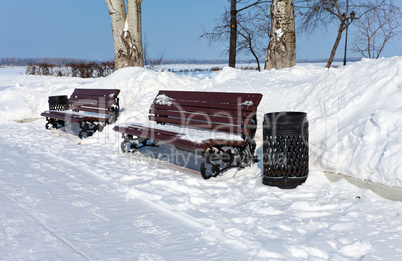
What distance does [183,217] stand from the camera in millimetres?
3840

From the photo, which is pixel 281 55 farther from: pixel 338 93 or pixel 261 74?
pixel 338 93

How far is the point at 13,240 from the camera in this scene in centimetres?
333

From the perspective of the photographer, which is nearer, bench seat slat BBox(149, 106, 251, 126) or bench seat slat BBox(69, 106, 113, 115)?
bench seat slat BBox(149, 106, 251, 126)

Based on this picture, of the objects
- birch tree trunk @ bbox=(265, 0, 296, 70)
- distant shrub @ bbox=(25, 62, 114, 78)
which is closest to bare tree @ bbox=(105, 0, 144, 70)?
birch tree trunk @ bbox=(265, 0, 296, 70)

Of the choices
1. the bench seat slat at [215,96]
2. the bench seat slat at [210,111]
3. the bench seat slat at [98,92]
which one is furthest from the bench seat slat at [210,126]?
the bench seat slat at [98,92]

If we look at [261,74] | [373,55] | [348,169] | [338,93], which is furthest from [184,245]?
[373,55]

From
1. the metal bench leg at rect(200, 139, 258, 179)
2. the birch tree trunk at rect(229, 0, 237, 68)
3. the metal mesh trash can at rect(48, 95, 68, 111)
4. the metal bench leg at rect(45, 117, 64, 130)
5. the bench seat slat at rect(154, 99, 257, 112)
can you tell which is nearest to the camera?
the metal bench leg at rect(200, 139, 258, 179)

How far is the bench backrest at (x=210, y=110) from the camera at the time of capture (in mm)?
5641

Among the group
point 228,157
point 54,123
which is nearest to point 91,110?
point 54,123

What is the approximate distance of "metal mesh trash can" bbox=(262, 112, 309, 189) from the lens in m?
4.74

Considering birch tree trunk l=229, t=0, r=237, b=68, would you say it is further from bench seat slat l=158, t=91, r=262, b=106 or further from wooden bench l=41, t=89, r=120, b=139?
bench seat slat l=158, t=91, r=262, b=106

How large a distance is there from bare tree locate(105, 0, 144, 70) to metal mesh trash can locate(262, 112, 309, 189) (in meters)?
8.58

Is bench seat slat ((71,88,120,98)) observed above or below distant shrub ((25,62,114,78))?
below

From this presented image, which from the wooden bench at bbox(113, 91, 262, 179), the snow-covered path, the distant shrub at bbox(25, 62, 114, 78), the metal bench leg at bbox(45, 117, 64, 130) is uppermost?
the distant shrub at bbox(25, 62, 114, 78)
